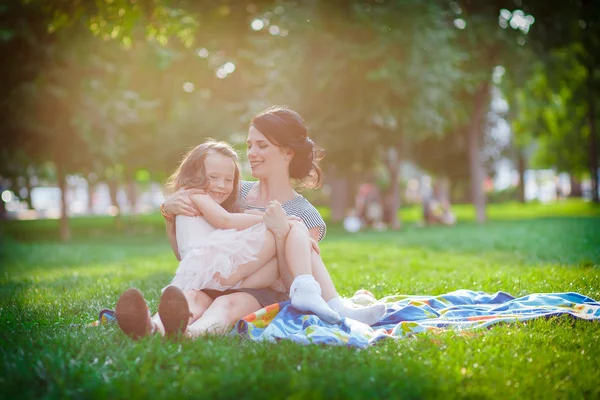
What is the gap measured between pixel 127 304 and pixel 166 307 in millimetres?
225

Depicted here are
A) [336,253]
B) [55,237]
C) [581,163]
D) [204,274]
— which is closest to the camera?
[204,274]

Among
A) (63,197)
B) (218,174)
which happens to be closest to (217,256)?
(218,174)

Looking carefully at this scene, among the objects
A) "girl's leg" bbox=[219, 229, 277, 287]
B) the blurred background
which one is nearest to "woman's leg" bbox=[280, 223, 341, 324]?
"girl's leg" bbox=[219, 229, 277, 287]

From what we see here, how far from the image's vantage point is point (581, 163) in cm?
3566

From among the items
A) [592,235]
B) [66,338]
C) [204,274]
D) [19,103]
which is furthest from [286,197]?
[19,103]

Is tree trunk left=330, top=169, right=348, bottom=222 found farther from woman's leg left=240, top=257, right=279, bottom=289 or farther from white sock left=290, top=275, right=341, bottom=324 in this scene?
white sock left=290, top=275, right=341, bottom=324

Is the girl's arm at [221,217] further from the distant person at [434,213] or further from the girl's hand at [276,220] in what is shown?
the distant person at [434,213]

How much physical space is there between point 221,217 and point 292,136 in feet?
3.05

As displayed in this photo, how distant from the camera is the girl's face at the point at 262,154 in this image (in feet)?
Answer: 15.8

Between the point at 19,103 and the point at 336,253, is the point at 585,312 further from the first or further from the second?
the point at 19,103

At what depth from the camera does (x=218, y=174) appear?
15.1 ft

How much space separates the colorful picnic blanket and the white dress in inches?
14.7

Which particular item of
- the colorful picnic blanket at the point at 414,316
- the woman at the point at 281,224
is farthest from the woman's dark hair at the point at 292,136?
the colorful picnic blanket at the point at 414,316

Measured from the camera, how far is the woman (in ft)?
13.3
